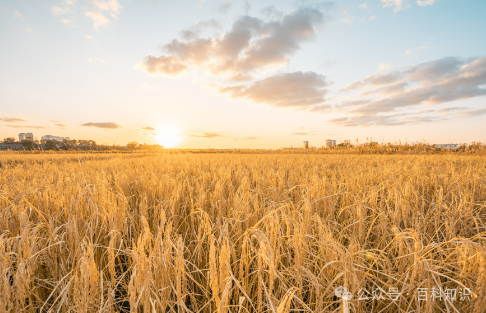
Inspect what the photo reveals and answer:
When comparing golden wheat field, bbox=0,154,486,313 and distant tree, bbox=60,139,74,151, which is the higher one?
distant tree, bbox=60,139,74,151

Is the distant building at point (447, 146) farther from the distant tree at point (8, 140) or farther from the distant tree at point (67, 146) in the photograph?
the distant tree at point (8, 140)

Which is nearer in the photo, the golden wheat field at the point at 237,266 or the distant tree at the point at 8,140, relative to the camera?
the golden wheat field at the point at 237,266

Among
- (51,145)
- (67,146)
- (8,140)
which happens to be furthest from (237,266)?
(8,140)

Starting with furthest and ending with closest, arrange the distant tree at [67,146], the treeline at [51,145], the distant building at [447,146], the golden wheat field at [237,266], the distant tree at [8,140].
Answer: the distant tree at [8,140] → the treeline at [51,145] → the distant tree at [67,146] → the distant building at [447,146] → the golden wheat field at [237,266]

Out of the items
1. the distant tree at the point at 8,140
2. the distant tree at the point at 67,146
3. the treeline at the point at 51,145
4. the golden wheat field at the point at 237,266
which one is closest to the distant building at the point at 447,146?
the golden wheat field at the point at 237,266

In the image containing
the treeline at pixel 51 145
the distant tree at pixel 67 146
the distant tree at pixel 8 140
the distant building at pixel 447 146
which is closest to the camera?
the distant building at pixel 447 146

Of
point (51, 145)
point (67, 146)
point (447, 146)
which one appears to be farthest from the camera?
point (51, 145)

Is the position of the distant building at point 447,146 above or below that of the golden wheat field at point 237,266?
above

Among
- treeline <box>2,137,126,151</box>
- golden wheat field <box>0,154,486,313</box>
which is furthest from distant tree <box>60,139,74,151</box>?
golden wheat field <box>0,154,486,313</box>

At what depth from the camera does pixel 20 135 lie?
9262 cm

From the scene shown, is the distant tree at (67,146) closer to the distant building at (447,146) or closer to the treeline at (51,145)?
the treeline at (51,145)

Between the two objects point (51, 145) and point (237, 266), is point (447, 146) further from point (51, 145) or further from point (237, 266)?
point (51, 145)

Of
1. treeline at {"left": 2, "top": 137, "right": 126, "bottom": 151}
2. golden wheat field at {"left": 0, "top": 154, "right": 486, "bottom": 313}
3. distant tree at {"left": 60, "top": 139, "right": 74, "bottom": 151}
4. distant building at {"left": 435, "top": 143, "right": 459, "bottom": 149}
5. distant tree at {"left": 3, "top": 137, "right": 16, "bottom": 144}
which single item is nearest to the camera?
golden wheat field at {"left": 0, "top": 154, "right": 486, "bottom": 313}

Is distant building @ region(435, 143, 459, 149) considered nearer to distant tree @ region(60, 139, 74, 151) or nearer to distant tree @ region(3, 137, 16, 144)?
distant tree @ region(60, 139, 74, 151)
